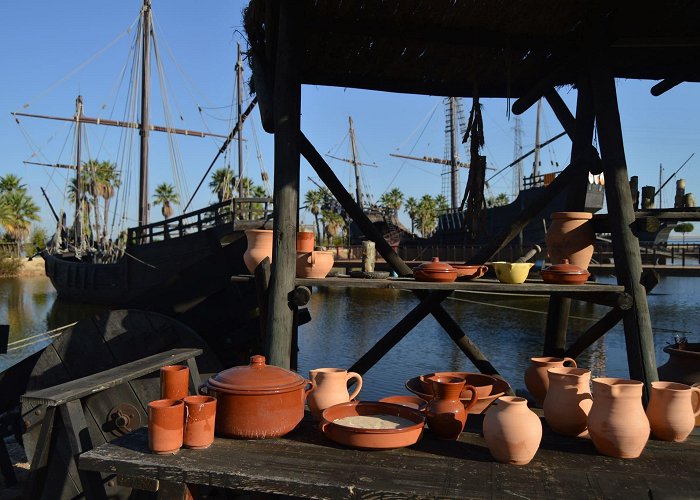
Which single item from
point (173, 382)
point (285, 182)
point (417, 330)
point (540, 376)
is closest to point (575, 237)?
point (540, 376)

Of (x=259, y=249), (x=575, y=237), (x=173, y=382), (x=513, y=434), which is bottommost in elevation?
(x=513, y=434)

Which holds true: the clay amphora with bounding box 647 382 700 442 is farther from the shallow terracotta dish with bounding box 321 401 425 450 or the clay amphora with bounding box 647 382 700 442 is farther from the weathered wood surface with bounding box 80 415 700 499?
the shallow terracotta dish with bounding box 321 401 425 450

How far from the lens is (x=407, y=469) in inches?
104

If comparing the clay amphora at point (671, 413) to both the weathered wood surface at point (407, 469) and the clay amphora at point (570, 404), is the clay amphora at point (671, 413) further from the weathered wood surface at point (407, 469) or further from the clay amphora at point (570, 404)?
the clay amphora at point (570, 404)

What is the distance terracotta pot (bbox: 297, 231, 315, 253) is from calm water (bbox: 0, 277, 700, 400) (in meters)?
6.94

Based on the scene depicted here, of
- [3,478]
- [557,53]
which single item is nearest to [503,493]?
[557,53]

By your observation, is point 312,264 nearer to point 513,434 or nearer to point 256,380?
point 256,380

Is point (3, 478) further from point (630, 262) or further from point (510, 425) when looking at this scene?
point (630, 262)

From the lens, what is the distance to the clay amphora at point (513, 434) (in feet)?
8.95

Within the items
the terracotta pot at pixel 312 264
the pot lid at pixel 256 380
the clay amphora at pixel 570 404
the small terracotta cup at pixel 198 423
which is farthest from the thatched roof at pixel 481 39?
the small terracotta cup at pixel 198 423

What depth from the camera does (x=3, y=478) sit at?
5395mm

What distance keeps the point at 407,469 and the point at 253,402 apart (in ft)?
2.77

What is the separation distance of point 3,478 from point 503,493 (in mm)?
4986

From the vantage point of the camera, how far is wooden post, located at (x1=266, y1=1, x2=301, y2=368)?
418 centimetres
